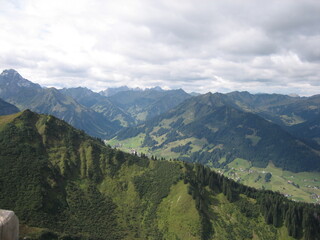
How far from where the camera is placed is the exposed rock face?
793cm

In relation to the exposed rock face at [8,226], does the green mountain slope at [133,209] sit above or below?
below

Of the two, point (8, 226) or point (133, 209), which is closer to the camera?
point (8, 226)

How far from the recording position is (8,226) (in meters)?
8.16

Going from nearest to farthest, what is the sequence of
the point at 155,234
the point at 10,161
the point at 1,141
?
the point at 155,234 → the point at 10,161 → the point at 1,141

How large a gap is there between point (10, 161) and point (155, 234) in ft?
397

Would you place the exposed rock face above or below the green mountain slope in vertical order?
above

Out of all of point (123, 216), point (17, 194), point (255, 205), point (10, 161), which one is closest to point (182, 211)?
point (123, 216)

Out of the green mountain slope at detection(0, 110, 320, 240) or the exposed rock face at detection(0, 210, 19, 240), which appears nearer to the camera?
the exposed rock face at detection(0, 210, 19, 240)

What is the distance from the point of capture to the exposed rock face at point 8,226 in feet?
26.0

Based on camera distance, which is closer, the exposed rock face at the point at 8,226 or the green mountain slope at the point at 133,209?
the exposed rock face at the point at 8,226

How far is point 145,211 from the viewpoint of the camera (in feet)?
606

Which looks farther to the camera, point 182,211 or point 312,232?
point 182,211

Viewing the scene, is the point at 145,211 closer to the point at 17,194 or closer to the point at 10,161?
the point at 17,194

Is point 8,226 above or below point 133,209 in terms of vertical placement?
above
